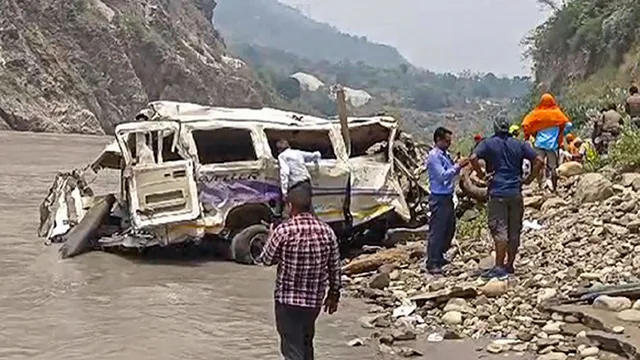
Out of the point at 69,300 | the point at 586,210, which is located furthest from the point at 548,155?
the point at 69,300

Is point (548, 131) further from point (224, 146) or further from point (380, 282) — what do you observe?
point (224, 146)

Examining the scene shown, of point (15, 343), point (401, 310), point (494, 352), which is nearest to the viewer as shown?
point (494, 352)

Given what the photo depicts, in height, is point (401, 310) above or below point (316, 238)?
below

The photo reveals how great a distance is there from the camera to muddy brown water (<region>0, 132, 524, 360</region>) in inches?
367

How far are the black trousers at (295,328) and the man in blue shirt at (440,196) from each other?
4.70m

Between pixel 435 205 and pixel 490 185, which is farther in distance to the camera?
pixel 435 205

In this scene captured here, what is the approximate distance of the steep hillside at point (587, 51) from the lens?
31.0 meters

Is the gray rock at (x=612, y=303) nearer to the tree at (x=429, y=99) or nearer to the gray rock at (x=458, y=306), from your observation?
the gray rock at (x=458, y=306)

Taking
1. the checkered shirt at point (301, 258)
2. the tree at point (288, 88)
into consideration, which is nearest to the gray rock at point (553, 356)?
the checkered shirt at point (301, 258)

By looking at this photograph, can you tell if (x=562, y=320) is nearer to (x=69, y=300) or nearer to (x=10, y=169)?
(x=69, y=300)

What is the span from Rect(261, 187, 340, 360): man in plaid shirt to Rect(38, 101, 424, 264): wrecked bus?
637 cm

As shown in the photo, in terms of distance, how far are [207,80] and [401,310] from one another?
270 feet

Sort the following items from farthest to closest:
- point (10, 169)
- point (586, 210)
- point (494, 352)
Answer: point (10, 169), point (586, 210), point (494, 352)

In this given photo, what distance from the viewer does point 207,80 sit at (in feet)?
298
